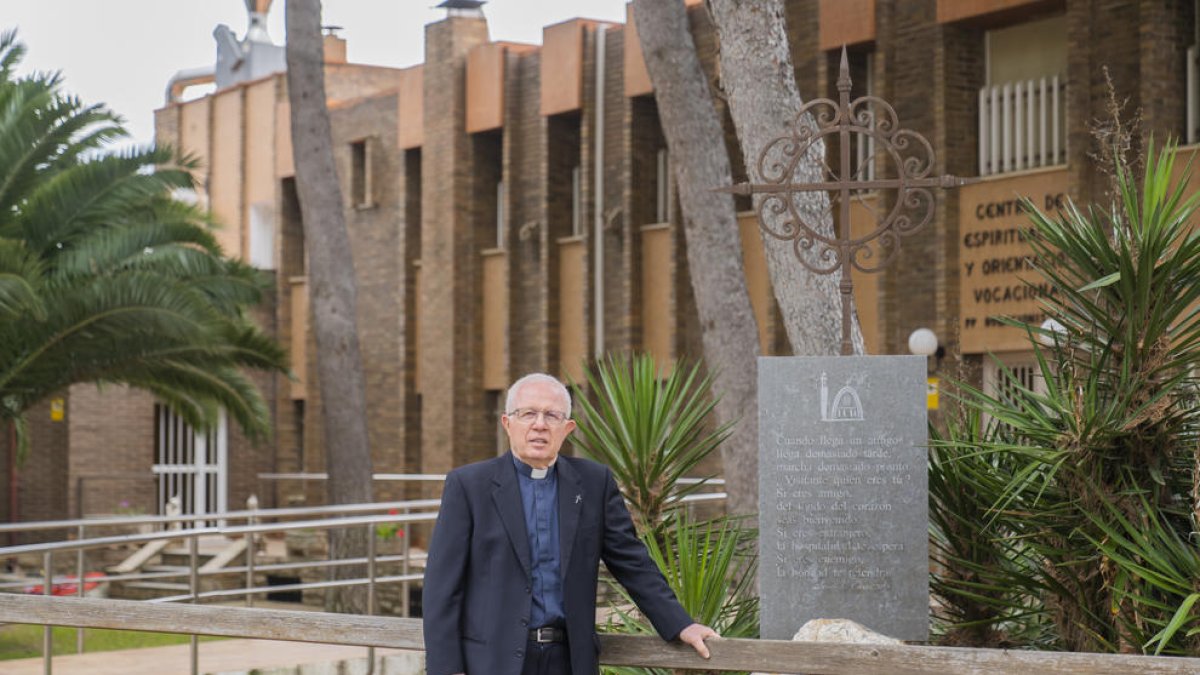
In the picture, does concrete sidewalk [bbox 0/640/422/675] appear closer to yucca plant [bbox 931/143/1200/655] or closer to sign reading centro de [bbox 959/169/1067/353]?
yucca plant [bbox 931/143/1200/655]

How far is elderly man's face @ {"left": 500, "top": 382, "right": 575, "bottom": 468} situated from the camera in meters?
5.48

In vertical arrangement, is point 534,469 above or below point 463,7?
below

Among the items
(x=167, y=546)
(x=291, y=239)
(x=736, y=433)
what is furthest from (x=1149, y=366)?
(x=291, y=239)

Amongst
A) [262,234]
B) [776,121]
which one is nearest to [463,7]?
[262,234]

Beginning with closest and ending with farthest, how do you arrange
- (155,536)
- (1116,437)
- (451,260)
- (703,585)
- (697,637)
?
(697,637) → (1116,437) → (703,585) → (155,536) → (451,260)

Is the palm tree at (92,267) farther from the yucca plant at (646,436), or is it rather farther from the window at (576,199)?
the yucca plant at (646,436)

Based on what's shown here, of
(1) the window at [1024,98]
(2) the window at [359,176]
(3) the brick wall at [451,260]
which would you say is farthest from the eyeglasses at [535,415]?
(2) the window at [359,176]

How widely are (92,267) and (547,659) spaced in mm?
14330

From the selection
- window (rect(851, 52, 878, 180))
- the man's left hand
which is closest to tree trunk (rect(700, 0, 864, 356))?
the man's left hand

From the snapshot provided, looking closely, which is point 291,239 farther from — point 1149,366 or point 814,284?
point 1149,366

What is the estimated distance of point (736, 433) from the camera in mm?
14477

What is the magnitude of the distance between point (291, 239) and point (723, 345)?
20.9 meters

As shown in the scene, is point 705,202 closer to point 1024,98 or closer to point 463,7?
point 1024,98

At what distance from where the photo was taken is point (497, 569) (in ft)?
18.0
